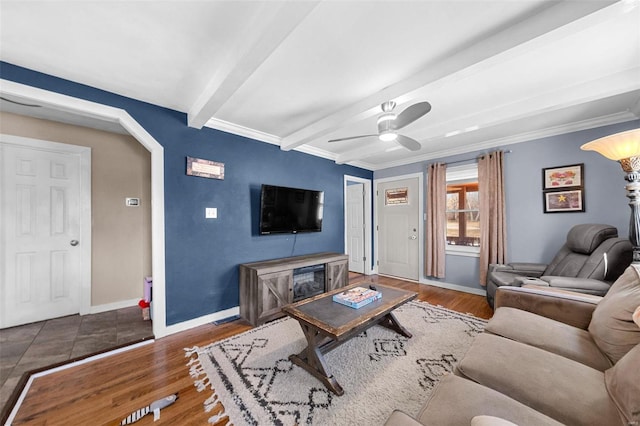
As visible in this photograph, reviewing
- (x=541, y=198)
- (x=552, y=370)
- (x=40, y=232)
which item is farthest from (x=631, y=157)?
(x=40, y=232)

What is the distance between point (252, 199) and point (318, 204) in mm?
1086

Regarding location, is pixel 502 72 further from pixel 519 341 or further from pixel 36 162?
pixel 36 162

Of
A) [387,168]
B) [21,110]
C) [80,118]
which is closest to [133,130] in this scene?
[80,118]

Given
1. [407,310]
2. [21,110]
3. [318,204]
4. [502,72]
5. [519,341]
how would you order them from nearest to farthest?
[519,341] → [502,72] → [21,110] → [407,310] → [318,204]

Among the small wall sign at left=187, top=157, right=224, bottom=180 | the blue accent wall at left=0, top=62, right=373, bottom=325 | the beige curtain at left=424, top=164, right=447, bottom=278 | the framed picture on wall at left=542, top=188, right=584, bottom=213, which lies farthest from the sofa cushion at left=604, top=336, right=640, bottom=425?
the small wall sign at left=187, top=157, right=224, bottom=180

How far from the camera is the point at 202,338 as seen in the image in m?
2.43

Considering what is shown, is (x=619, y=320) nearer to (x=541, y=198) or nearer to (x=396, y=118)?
(x=396, y=118)

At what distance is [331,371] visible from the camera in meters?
1.83

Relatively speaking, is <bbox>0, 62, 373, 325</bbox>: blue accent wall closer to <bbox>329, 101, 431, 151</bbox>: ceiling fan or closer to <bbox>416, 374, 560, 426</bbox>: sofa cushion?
<bbox>329, 101, 431, 151</bbox>: ceiling fan

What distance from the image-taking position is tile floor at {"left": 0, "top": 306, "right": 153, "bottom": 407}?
1928 mm

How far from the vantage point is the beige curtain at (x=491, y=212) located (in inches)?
137

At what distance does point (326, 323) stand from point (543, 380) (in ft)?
3.76

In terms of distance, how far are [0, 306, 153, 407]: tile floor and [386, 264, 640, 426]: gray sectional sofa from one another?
2791mm

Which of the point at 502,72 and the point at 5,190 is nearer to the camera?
the point at 502,72
